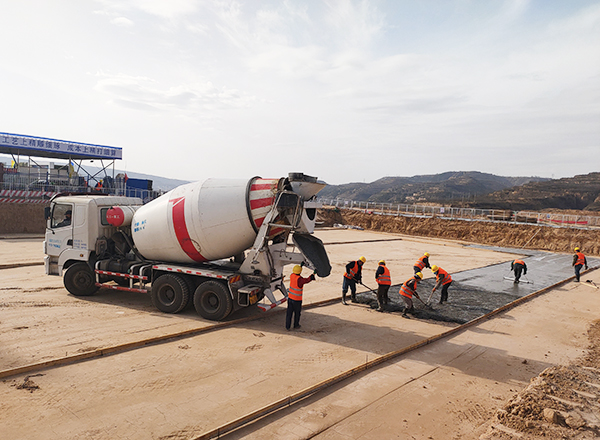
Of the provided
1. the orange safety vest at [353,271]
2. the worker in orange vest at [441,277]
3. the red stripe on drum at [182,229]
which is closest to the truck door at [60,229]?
the red stripe on drum at [182,229]

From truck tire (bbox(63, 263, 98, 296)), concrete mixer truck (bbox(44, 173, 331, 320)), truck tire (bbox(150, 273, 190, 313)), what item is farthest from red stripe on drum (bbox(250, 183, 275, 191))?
truck tire (bbox(63, 263, 98, 296))

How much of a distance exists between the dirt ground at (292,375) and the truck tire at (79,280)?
246 mm

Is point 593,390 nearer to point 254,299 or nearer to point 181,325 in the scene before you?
point 254,299

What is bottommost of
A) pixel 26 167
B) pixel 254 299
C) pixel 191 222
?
pixel 254 299

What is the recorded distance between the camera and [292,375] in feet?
22.3

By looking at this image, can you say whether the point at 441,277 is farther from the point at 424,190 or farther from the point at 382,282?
the point at 424,190

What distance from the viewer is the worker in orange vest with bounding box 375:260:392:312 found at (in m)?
10.9

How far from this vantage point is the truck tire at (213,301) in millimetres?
9344

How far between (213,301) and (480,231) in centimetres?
3320

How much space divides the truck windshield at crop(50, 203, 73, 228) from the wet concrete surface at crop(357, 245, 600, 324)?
8650 millimetres

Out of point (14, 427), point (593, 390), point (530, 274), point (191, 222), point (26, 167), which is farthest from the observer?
point (26, 167)

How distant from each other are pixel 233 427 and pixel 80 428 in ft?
6.00

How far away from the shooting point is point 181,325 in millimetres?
9141

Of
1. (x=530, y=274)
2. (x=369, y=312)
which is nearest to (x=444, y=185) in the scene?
(x=530, y=274)
